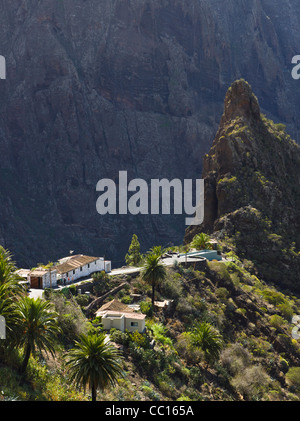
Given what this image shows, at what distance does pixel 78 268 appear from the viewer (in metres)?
51.4

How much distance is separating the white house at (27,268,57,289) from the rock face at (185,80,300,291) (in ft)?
111

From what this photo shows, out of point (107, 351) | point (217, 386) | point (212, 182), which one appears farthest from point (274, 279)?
point (107, 351)

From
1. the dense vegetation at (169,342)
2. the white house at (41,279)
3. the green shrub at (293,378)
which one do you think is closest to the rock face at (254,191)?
the dense vegetation at (169,342)

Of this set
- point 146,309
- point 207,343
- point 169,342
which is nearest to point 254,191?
point 146,309

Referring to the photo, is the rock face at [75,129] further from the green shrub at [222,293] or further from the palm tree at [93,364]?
the palm tree at [93,364]

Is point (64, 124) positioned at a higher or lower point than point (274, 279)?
higher

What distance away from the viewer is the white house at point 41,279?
46062mm

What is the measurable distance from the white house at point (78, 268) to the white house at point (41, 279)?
1730 millimetres

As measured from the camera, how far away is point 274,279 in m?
69.1

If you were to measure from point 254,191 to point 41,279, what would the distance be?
4493 cm

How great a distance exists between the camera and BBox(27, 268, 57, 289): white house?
46.1m

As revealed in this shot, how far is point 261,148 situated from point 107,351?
67443mm
